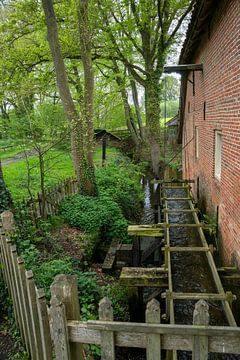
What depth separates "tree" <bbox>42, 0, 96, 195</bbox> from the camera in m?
8.86

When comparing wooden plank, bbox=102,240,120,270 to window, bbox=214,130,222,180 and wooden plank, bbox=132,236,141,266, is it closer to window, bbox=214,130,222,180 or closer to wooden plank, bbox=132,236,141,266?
wooden plank, bbox=132,236,141,266

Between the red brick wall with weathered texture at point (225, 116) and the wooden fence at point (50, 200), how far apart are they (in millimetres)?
4549

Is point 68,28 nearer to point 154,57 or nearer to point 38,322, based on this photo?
point 154,57

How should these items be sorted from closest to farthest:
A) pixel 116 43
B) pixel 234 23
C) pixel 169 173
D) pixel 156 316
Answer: pixel 156 316 → pixel 234 23 → pixel 116 43 → pixel 169 173

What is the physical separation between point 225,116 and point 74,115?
4822mm

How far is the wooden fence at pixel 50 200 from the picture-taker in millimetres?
7074

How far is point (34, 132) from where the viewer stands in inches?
289

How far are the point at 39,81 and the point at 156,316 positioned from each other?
13.1m

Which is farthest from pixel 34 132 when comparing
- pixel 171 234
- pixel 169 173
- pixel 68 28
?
pixel 169 173

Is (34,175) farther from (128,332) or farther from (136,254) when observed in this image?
(128,332)

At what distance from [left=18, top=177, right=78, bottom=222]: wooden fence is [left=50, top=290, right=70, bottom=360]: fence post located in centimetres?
495

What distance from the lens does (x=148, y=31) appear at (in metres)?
14.5

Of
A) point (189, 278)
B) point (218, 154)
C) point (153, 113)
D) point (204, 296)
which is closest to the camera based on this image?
point (204, 296)

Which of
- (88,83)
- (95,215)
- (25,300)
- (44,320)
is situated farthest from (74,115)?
(44,320)
